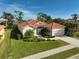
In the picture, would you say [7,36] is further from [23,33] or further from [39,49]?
[23,33]

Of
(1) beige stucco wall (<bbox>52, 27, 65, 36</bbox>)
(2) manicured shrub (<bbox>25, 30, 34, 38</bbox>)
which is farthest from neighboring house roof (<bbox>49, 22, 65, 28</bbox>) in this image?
(2) manicured shrub (<bbox>25, 30, 34, 38</bbox>)

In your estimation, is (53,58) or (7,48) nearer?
(7,48)

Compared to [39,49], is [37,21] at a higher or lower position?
higher

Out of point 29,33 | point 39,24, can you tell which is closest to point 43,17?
point 39,24

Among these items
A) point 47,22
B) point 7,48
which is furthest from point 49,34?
point 7,48

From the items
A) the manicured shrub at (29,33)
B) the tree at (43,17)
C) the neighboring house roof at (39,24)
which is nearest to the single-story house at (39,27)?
the neighboring house roof at (39,24)

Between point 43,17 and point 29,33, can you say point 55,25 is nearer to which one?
point 43,17

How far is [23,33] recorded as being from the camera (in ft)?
105

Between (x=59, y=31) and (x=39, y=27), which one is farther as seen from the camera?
(x=59, y=31)

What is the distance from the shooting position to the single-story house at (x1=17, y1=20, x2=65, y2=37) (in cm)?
3319

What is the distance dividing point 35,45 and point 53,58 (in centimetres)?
645

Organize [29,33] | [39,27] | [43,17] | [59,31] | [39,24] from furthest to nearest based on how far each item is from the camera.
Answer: [59,31] → [39,27] → [39,24] → [29,33] → [43,17]

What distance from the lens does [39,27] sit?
35375mm

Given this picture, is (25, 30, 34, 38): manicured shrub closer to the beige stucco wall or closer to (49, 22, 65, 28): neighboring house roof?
(49, 22, 65, 28): neighboring house roof
